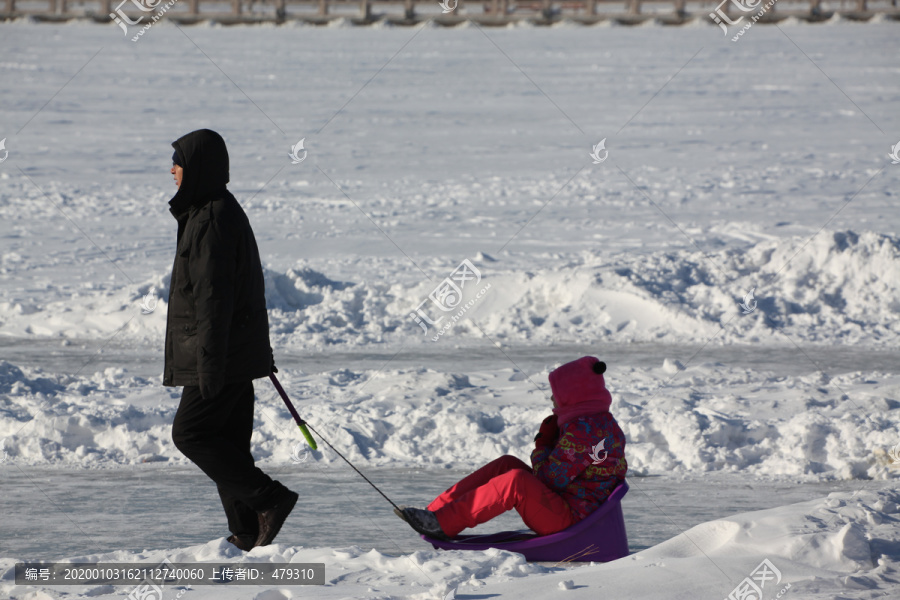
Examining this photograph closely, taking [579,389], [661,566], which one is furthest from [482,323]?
[661,566]

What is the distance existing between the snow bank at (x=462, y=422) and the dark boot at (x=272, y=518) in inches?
62.5

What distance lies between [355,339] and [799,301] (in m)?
3.82

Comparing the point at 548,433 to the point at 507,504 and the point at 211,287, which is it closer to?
the point at 507,504

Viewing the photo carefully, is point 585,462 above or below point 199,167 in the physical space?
below

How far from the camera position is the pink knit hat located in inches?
156

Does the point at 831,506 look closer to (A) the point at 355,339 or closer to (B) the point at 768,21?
(A) the point at 355,339

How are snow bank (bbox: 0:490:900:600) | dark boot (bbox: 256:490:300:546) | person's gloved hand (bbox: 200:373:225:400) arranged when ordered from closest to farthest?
snow bank (bbox: 0:490:900:600) < person's gloved hand (bbox: 200:373:225:400) < dark boot (bbox: 256:490:300:546)

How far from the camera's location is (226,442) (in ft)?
12.7

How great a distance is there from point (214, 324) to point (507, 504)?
1296 mm

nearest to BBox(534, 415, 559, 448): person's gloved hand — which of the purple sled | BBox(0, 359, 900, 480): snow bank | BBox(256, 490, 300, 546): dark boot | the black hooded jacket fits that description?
the purple sled

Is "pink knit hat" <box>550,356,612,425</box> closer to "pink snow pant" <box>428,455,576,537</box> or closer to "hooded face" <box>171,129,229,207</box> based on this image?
"pink snow pant" <box>428,455,576,537</box>

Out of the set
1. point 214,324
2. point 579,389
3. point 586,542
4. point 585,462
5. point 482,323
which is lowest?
point 482,323

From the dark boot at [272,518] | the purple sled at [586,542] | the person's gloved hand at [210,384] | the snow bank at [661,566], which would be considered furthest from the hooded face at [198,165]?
the purple sled at [586,542]

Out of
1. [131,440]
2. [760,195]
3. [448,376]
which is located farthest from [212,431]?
[760,195]
